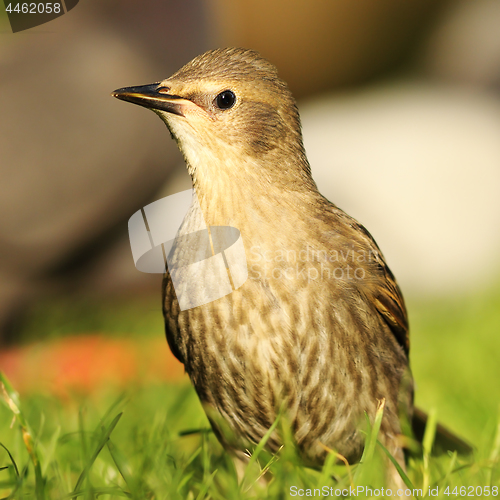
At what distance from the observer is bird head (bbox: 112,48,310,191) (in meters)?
1.95

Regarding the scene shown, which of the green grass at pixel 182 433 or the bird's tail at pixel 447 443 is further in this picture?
the bird's tail at pixel 447 443

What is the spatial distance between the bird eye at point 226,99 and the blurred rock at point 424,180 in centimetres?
304

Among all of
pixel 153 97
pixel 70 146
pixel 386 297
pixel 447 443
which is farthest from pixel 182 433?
pixel 70 146

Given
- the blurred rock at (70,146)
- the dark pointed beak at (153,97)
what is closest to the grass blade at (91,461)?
the dark pointed beak at (153,97)

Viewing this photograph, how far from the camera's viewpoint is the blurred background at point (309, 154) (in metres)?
3.37

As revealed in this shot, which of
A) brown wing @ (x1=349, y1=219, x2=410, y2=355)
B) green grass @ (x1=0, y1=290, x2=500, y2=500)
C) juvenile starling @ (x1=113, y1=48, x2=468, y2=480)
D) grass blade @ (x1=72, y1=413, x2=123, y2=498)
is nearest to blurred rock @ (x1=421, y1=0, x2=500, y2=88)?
green grass @ (x1=0, y1=290, x2=500, y2=500)

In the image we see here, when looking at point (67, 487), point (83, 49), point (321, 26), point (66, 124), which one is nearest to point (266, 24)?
point (321, 26)

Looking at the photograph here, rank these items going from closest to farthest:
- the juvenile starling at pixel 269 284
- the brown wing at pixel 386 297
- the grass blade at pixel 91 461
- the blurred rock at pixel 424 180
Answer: the grass blade at pixel 91 461
the juvenile starling at pixel 269 284
the brown wing at pixel 386 297
the blurred rock at pixel 424 180

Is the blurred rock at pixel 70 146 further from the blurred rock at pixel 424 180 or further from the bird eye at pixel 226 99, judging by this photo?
the blurred rock at pixel 424 180

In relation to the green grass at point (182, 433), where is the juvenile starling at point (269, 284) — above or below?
above

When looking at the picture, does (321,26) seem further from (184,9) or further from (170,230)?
(170,230)

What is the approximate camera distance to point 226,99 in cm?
201

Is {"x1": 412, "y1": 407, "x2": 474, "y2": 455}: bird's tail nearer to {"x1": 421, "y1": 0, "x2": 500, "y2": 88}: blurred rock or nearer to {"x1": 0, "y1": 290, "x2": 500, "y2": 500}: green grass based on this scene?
{"x1": 0, "y1": 290, "x2": 500, "y2": 500}: green grass

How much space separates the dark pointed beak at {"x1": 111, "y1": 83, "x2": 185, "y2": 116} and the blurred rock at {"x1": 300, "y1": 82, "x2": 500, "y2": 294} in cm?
317
